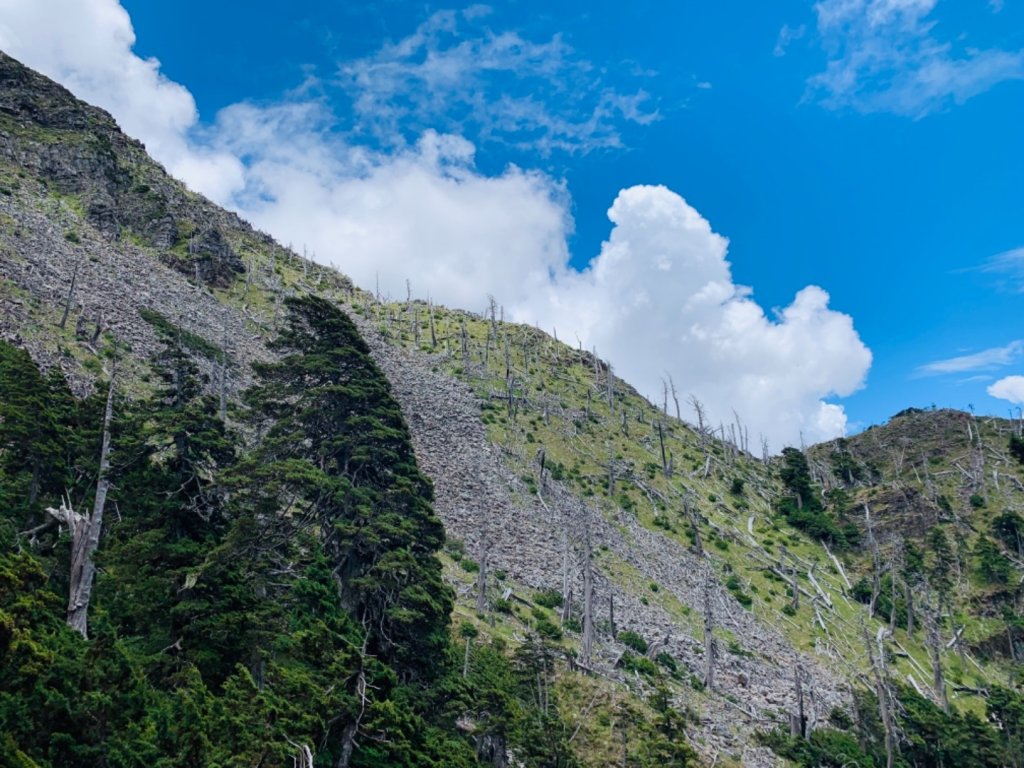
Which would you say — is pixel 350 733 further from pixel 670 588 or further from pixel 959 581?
pixel 959 581

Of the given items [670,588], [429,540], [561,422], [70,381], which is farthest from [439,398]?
[429,540]

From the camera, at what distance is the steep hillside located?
33.7 meters

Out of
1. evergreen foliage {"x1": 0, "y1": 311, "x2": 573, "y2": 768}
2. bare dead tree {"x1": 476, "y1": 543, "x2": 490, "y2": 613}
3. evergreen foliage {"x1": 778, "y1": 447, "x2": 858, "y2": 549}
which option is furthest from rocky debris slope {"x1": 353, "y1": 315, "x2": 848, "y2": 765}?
evergreen foliage {"x1": 778, "y1": 447, "x2": 858, "y2": 549}

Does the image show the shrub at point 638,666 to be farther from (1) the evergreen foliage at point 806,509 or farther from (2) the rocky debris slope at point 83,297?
(1) the evergreen foliage at point 806,509

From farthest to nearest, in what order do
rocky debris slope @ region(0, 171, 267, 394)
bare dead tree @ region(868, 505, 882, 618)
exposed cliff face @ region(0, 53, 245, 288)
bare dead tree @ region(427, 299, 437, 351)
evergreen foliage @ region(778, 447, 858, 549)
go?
bare dead tree @ region(427, 299, 437, 351)
exposed cliff face @ region(0, 53, 245, 288)
evergreen foliage @ region(778, 447, 858, 549)
bare dead tree @ region(868, 505, 882, 618)
rocky debris slope @ region(0, 171, 267, 394)

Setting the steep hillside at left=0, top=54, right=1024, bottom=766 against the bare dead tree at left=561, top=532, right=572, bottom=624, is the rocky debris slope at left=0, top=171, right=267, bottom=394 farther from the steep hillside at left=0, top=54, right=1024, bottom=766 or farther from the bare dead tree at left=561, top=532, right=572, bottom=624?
the bare dead tree at left=561, top=532, right=572, bottom=624

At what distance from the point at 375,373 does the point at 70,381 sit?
24955 millimetres

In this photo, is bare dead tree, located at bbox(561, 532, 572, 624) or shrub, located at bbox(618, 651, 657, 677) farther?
bare dead tree, located at bbox(561, 532, 572, 624)

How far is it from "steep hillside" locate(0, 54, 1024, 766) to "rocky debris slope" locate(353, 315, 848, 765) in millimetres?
242

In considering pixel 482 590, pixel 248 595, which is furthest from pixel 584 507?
pixel 248 595

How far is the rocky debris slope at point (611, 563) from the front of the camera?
4097 centimetres

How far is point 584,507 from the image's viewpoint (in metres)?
58.8

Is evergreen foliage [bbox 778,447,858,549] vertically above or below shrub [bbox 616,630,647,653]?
above

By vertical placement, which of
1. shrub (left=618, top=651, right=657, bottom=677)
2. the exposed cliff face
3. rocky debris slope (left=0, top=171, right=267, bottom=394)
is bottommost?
shrub (left=618, top=651, right=657, bottom=677)
